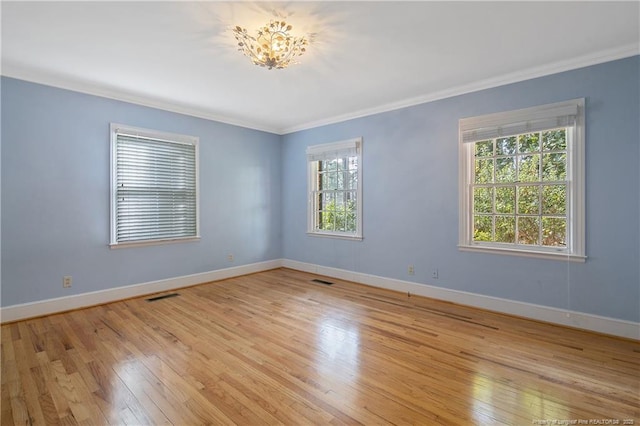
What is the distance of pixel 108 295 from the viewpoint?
12.9ft

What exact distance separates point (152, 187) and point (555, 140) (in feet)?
16.4

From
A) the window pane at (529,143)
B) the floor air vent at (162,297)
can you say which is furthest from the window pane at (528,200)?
the floor air vent at (162,297)

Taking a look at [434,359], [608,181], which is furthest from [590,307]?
[434,359]

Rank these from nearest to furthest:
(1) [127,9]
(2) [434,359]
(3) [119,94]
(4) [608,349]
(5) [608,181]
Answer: (1) [127,9] < (2) [434,359] < (4) [608,349] < (5) [608,181] < (3) [119,94]

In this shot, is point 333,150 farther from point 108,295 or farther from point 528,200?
point 108,295

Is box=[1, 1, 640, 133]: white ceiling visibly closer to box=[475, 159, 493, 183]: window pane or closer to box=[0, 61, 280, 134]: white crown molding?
box=[0, 61, 280, 134]: white crown molding

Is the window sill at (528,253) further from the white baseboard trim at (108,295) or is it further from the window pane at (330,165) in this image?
the white baseboard trim at (108,295)

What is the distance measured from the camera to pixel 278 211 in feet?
19.9

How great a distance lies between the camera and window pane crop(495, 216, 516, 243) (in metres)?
3.57

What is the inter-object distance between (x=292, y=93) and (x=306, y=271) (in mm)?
3088

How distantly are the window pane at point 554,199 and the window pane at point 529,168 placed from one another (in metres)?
0.16

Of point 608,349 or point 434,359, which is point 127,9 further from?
point 608,349

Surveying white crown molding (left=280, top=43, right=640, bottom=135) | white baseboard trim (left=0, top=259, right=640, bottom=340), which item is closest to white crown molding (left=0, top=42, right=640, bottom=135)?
white crown molding (left=280, top=43, right=640, bottom=135)

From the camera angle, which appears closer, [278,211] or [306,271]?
[306,271]
